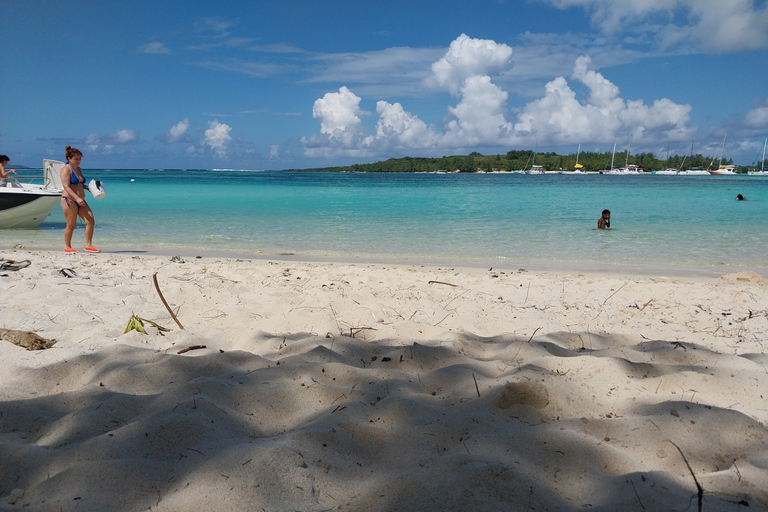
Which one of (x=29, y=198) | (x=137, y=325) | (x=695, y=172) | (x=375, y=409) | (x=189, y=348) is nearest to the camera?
(x=375, y=409)

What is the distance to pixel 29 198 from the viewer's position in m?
11.6

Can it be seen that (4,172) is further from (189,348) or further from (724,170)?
(724,170)

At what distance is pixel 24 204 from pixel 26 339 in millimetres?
10722

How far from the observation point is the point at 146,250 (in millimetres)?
9672

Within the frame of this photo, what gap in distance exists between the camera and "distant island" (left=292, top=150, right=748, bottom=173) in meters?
104

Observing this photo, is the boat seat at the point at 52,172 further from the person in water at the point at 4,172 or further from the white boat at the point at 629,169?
the white boat at the point at 629,169

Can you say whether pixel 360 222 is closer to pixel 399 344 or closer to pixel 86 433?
pixel 399 344

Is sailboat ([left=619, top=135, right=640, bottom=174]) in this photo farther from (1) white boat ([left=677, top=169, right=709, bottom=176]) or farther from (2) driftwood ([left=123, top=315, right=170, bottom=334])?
(2) driftwood ([left=123, top=315, right=170, bottom=334])

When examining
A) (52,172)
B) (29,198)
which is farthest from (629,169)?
(29,198)

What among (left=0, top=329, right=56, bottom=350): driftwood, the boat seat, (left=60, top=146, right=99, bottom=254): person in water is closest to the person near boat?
the boat seat

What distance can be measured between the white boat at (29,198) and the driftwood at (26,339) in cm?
983

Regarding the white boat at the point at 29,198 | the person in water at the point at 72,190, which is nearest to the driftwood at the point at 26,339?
the person in water at the point at 72,190

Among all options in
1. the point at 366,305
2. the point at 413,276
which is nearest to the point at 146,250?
the point at 413,276

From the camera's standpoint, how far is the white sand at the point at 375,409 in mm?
1615
